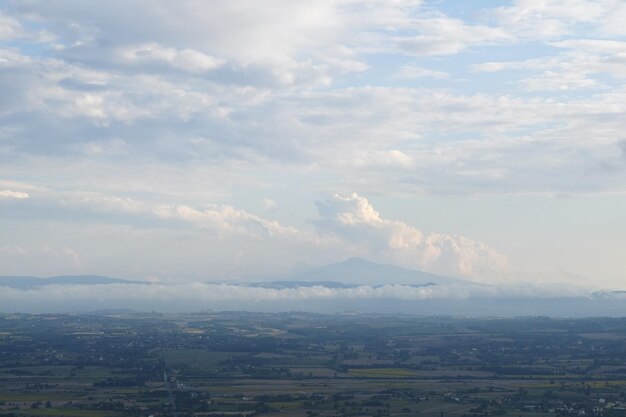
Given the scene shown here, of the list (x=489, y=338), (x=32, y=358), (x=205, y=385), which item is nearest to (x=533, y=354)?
(x=489, y=338)

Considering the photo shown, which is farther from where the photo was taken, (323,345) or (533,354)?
(323,345)

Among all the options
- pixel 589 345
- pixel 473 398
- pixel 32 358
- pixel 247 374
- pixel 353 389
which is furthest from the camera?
pixel 589 345

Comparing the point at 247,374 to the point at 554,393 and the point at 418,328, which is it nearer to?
the point at 554,393

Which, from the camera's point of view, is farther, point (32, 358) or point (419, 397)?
point (32, 358)

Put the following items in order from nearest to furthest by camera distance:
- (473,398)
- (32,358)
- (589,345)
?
(473,398)
(32,358)
(589,345)

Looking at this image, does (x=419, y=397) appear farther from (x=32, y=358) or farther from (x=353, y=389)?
(x=32, y=358)

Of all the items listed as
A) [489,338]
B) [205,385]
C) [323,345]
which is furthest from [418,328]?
[205,385]
